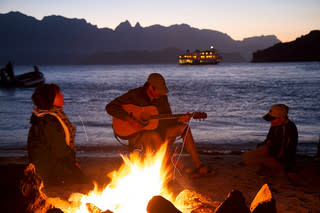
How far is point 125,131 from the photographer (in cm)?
507

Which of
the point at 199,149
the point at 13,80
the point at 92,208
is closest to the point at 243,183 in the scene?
the point at 92,208

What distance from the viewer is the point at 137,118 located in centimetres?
504

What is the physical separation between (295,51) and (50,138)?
596 ft

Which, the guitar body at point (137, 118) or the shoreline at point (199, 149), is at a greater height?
the guitar body at point (137, 118)

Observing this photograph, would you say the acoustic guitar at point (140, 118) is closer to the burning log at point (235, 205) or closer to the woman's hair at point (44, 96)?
the woman's hair at point (44, 96)

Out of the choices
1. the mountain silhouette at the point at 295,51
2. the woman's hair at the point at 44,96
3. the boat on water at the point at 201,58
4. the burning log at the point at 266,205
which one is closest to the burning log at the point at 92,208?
the burning log at the point at 266,205

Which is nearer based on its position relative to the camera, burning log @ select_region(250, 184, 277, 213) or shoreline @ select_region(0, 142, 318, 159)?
burning log @ select_region(250, 184, 277, 213)

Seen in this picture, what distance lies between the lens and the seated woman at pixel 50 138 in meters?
4.45

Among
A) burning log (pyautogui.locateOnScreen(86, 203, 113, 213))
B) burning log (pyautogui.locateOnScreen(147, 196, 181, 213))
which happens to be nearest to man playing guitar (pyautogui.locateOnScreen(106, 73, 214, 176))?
burning log (pyautogui.locateOnScreen(86, 203, 113, 213))

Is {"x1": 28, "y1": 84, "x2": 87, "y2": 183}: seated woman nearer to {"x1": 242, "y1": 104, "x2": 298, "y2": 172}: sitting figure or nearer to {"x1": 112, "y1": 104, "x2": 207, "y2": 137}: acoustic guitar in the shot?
{"x1": 112, "y1": 104, "x2": 207, "y2": 137}: acoustic guitar

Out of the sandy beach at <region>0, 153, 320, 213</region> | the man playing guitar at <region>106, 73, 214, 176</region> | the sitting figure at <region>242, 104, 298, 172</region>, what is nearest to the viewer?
the sandy beach at <region>0, 153, 320, 213</region>

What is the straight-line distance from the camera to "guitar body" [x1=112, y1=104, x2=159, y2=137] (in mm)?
5023

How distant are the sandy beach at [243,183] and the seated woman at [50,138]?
25 cm

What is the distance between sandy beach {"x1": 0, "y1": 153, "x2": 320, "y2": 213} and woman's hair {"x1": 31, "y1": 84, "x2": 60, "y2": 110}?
125 cm
